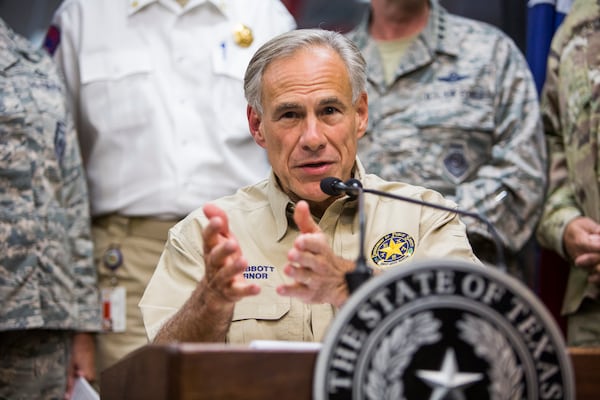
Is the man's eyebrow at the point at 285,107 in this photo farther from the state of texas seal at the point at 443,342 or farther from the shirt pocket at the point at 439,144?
the state of texas seal at the point at 443,342

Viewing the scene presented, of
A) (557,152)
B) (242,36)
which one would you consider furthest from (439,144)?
(242,36)

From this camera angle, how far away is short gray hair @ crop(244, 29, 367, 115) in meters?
2.78

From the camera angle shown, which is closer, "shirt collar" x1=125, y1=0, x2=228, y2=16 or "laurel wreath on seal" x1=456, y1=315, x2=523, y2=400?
"laurel wreath on seal" x1=456, y1=315, x2=523, y2=400

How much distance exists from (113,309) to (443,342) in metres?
2.33

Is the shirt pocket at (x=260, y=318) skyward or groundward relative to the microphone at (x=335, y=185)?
groundward

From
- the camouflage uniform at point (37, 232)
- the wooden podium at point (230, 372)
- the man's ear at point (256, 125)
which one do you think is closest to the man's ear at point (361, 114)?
the man's ear at point (256, 125)

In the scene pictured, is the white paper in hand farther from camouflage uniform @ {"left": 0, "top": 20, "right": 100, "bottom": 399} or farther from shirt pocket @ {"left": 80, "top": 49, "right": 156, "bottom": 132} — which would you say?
shirt pocket @ {"left": 80, "top": 49, "right": 156, "bottom": 132}

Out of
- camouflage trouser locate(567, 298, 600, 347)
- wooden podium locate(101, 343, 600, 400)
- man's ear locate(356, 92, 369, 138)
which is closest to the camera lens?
wooden podium locate(101, 343, 600, 400)

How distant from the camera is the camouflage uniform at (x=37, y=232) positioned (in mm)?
3264

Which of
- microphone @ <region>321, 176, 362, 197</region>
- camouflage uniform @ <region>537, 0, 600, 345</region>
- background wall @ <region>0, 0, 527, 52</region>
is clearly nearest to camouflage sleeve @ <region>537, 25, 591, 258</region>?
camouflage uniform @ <region>537, 0, 600, 345</region>

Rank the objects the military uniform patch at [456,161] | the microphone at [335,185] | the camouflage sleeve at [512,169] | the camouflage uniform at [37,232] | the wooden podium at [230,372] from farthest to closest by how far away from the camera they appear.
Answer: the military uniform patch at [456,161], the camouflage sleeve at [512,169], the camouflage uniform at [37,232], the microphone at [335,185], the wooden podium at [230,372]

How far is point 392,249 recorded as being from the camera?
255 centimetres

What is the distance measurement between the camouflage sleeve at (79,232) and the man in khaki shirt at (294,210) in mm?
896

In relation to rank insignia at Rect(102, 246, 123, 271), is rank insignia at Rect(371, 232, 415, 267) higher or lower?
higher
